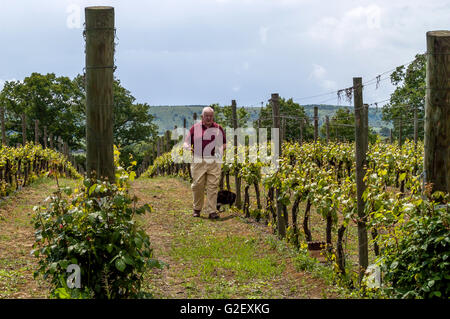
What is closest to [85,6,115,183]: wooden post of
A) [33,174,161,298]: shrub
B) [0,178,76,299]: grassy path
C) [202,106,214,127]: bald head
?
[33,174,161,298]: shrub

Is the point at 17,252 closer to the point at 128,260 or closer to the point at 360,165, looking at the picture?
the point at 128,260

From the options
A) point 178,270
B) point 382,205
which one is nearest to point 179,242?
point 178,270

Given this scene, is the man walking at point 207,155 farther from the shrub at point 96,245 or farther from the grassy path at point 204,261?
the shrub at point 96,245

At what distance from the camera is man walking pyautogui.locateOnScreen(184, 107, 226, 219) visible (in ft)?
33.8

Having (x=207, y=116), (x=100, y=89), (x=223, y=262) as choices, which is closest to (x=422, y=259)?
(x=100, y=89)

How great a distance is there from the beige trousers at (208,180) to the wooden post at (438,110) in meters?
6.02

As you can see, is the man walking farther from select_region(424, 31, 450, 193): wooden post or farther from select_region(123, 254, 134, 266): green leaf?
select_region(123, 254, 134, 266): green leaf

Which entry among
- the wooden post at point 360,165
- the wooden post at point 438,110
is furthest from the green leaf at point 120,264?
the wooden post at point 360,165

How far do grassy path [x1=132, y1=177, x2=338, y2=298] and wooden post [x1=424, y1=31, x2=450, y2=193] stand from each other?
5.33 feet

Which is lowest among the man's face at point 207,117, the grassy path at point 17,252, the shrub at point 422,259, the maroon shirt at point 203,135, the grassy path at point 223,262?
the grassy path at point 223,262

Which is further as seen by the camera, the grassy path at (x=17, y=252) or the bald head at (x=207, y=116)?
the bald head at (x=207, y=116)

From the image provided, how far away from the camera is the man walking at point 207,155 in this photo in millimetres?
10297
